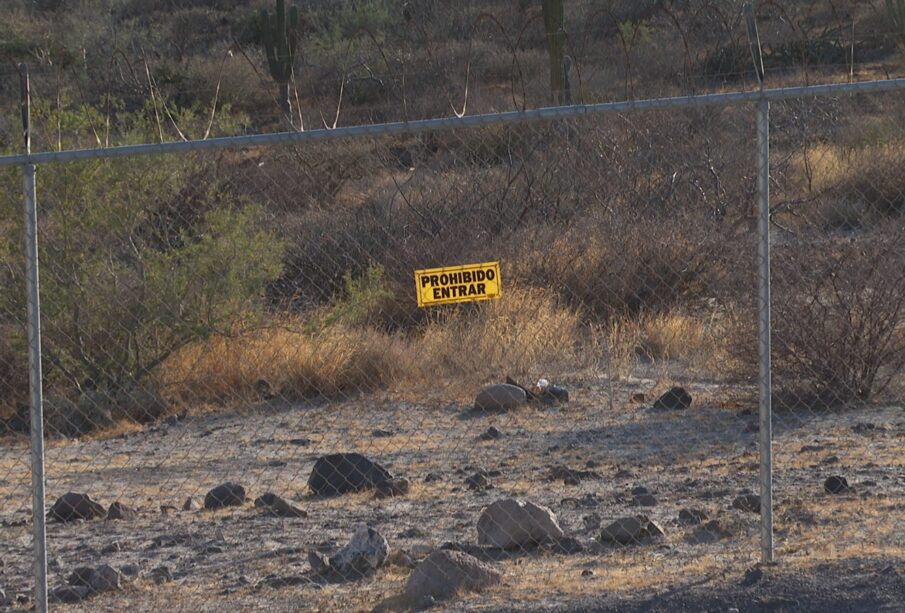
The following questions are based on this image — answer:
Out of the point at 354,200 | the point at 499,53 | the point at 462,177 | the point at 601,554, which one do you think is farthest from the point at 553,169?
the point at 499,53

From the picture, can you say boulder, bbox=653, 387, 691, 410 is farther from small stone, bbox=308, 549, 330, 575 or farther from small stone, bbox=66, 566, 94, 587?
small stone, bbox=66, 566, 94, 587

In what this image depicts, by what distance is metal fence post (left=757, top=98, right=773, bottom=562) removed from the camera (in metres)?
5.16

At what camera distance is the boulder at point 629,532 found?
6.20m

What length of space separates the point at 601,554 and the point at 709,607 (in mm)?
1001

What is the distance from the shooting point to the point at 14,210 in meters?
10.0

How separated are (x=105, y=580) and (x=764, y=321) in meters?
3.06

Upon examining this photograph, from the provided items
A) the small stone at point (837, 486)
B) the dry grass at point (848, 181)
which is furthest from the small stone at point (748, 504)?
the dry grass at point (848, 181)

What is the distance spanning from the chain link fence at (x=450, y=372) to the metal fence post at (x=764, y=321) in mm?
185

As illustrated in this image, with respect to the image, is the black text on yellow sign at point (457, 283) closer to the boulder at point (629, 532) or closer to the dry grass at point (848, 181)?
the boulder at point (629, 532)

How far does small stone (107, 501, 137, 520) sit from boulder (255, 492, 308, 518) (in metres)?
0.71


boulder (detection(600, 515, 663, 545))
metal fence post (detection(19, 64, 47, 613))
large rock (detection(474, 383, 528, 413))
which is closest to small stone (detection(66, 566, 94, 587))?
metal fence post (detection(19, 64, 47, 613))

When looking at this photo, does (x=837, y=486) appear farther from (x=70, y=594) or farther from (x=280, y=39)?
(x=280, y=39)

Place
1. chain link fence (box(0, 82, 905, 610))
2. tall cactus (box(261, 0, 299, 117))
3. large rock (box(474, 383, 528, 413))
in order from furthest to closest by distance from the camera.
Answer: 1. tall cactus (box(261, 0, 299, 117))
2. large rock (box(474, 383, 528, 413))
3. chain link fence (box(0, 82, 905, 610))

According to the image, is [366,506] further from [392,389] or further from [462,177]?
[462,177]
